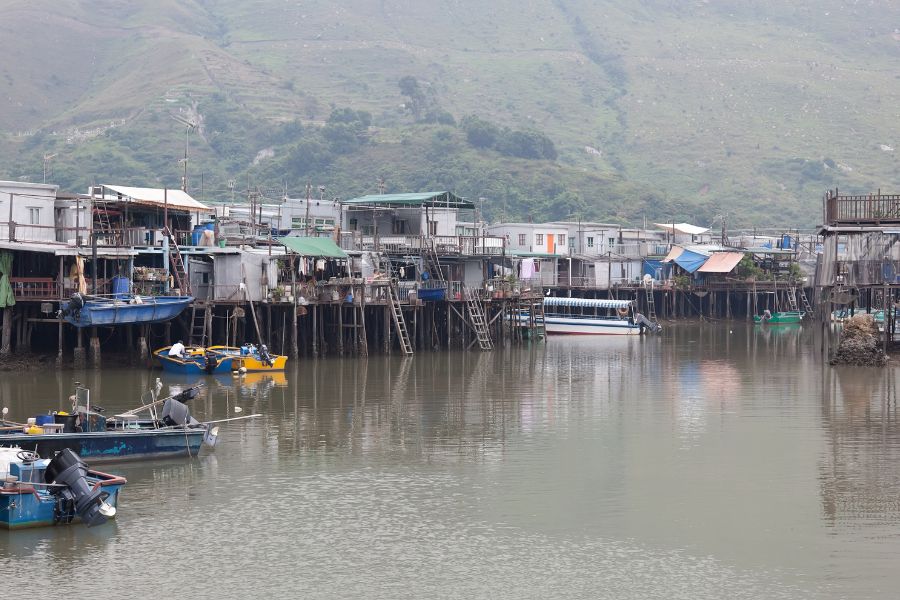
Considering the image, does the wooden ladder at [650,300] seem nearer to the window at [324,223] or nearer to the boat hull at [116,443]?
the window at [324,223]

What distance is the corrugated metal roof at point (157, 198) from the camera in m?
50.6

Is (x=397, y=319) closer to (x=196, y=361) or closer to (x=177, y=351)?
(x=196, y=361)

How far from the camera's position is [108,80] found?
188 meters

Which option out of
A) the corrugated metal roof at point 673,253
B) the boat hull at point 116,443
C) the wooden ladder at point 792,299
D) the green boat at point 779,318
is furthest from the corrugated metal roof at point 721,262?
the boat hull at point 116,443

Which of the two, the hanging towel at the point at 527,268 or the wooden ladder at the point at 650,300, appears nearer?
the hanging towel at the point at 527,268

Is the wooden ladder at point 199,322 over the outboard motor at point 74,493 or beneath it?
over

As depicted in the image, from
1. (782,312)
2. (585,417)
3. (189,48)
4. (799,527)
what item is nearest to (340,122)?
(189,48)

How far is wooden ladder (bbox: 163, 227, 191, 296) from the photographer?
163ft

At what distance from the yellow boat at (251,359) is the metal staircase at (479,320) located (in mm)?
14522

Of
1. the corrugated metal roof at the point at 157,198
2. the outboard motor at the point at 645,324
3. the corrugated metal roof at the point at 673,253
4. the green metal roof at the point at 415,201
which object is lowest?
the outboard motor at the point at 645,324

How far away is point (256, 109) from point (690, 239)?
8471 cm

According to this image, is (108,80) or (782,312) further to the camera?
(108,80)

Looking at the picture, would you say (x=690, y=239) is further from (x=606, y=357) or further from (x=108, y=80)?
(x=108, y=80)

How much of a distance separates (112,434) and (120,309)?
727 inches
